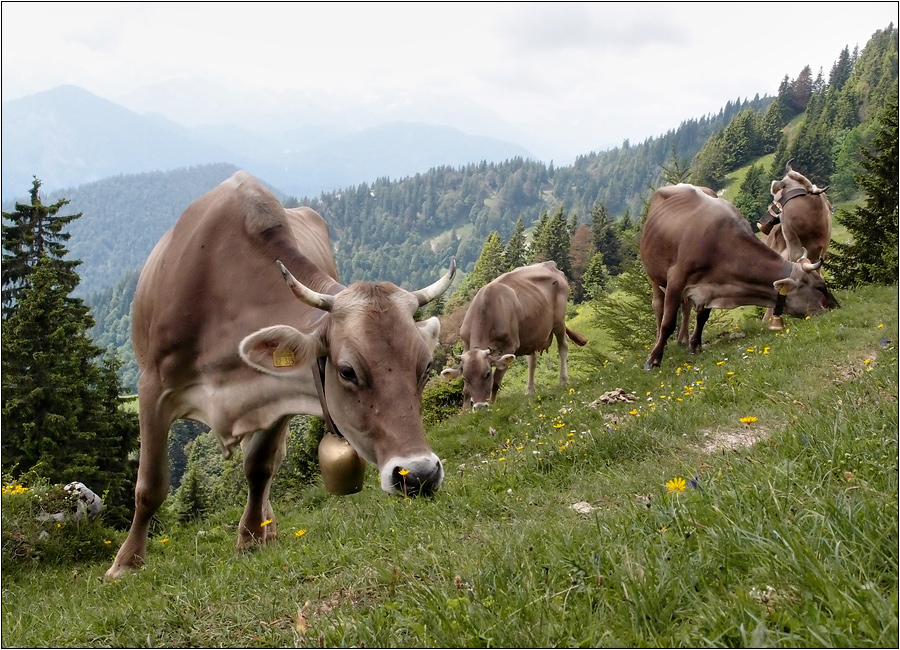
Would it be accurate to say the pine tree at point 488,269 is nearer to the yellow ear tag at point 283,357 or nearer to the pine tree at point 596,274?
the pine tree at point 596,274

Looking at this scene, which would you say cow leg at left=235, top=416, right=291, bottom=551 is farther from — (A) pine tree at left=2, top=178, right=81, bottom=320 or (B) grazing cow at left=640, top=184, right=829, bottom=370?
(A) pine tree at left=2, top=178, right=81, bottom=320

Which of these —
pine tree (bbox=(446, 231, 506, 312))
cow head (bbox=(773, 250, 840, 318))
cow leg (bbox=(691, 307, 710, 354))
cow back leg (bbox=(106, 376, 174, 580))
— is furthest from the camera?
pine tree (bbox=(446, 231, 506, 312))

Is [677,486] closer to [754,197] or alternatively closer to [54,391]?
[54,391]

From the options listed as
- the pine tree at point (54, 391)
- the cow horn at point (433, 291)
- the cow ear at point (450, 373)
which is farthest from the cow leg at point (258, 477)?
the pine tree at point (54, 391)

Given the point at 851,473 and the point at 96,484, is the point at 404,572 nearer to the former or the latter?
the point at 851,473

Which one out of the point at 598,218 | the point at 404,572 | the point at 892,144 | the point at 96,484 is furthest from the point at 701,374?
the point at 598,218

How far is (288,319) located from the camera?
4.92 metres

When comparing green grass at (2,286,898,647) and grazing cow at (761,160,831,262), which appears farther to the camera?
grazing cow at (761,160,831,262)

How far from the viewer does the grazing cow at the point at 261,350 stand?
4.10 metres

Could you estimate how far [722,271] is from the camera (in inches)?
479

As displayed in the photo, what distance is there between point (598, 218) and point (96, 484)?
65827mm

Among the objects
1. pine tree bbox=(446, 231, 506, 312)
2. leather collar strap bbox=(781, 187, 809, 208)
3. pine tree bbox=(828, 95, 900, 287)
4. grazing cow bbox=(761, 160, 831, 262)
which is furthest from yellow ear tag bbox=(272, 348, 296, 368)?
pine tree bbox=(446, 231, 506, 312)

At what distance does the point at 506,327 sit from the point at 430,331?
1036cm

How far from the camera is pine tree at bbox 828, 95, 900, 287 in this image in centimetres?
2005
